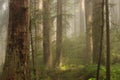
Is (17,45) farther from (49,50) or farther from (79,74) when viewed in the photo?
(49,50)

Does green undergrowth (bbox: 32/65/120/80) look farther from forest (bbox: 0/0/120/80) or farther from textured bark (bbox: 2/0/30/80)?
textured bark (bbox: 2/0/30/80)

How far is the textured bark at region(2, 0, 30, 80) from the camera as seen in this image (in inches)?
280

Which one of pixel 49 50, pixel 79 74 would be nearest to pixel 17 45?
pixel 79 74

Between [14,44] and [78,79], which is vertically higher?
[14,44]

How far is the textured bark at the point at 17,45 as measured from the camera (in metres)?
7.11

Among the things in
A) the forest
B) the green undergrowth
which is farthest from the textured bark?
the green undergrowth

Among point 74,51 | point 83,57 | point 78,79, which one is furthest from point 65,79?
point 74,51

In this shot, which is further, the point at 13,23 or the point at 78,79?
the point at 78,79

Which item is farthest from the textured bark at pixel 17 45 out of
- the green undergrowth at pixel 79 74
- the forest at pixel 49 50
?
the green undergrowth at pixel 79 74

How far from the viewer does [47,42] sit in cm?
1617

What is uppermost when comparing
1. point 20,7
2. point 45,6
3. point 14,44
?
point 45,6

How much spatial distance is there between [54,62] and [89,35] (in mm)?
3001

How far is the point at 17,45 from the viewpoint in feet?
23.6

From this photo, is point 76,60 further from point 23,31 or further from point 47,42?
point 23,31
